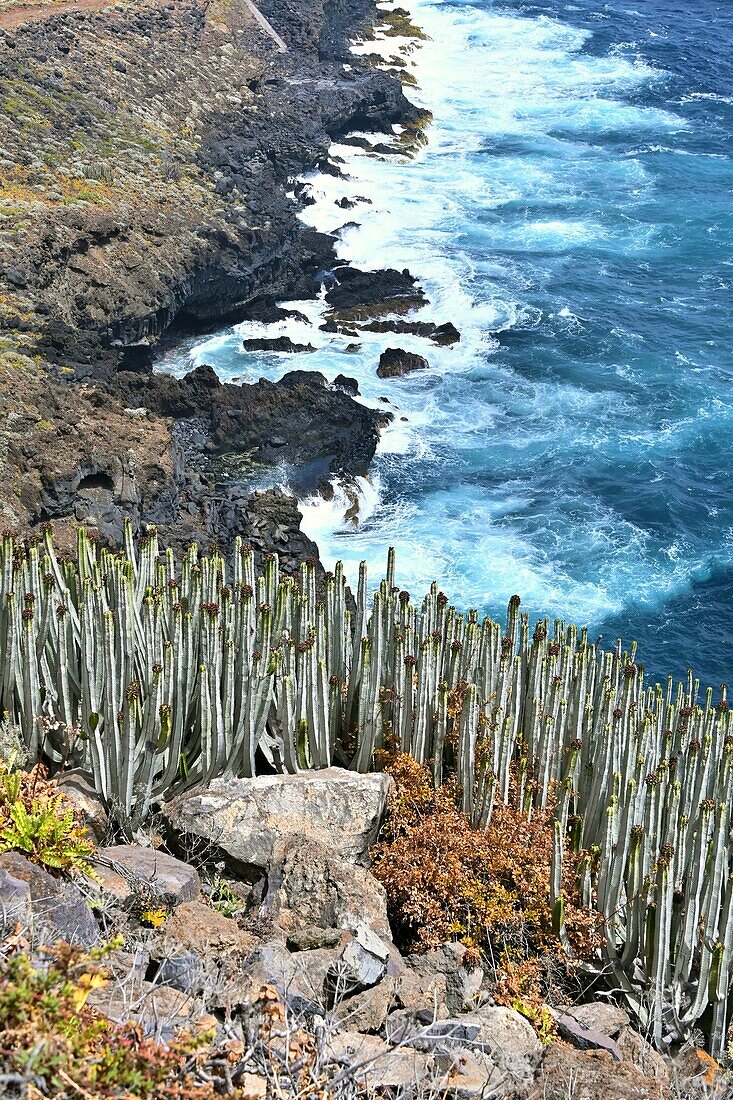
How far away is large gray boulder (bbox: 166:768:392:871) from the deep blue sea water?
15.4 meters

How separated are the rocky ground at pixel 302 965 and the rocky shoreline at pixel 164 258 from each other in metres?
13.7

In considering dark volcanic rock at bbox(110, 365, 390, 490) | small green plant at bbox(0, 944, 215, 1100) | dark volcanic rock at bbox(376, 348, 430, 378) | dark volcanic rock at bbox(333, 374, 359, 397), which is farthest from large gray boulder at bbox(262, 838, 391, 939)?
dark volcanic rock at bbox(376, 348, 430, 378)

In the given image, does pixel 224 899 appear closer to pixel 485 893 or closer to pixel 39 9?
pixel 485 893

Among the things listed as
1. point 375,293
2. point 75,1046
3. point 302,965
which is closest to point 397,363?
point 375,293

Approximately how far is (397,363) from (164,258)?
9332 mm

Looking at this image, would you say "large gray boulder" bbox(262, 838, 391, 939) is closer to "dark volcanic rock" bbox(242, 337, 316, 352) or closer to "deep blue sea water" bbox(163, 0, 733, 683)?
"deep blue sea water" bbox(163, 0, 733, 683)

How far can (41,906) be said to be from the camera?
1015 centimetres

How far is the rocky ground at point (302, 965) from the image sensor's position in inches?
357

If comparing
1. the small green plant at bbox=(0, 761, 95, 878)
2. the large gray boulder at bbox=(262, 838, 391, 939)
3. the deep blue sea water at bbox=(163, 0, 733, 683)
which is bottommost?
the deep blue sea water at bbox=(163, 0, 733, 683)

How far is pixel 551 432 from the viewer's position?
125ft

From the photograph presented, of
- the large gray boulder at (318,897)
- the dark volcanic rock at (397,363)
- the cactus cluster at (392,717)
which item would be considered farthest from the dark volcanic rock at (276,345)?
the large gray boulder at (318,897)

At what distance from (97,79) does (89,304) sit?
17.6 metres

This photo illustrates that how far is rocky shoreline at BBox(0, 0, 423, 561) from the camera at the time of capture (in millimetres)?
29594

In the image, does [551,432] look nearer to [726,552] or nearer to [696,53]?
[726,552]
